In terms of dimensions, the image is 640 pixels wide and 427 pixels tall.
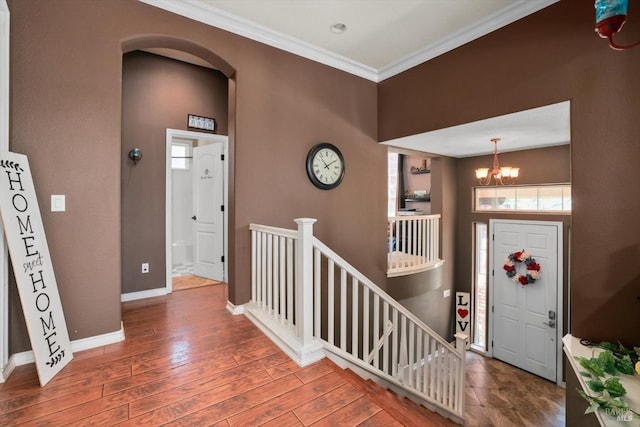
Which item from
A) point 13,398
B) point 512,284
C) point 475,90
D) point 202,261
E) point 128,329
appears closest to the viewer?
point 13,398

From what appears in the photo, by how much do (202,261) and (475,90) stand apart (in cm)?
422

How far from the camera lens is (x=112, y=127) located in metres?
2.34

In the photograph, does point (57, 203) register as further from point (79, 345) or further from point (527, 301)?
point (527, 301)

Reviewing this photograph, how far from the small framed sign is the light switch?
6.62ft

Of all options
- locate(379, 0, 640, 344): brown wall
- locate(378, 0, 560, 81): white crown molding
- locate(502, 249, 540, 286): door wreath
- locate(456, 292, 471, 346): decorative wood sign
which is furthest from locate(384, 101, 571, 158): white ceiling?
locate(456, 292, 471, 346): decorative wood sign

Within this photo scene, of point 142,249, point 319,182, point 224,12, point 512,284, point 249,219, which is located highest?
point 224,12

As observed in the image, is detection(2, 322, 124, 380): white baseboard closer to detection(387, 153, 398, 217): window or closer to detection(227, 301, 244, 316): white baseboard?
detection(227, 301, 244, 316): white baseboard

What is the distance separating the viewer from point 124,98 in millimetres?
3430

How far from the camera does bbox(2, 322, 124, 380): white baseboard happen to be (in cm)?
192

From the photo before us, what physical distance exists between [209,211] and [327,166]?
2.00m

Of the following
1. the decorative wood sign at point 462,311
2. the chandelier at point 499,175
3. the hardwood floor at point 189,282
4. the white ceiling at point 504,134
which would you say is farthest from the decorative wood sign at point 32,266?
the decorative wood sign at point 462,311

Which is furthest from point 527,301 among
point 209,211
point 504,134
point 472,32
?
point 209,211

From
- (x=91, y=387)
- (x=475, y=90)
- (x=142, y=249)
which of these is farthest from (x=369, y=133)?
(x=91, y=387)

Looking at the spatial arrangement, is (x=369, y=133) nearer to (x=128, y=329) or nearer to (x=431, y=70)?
(x=431, y=70)
